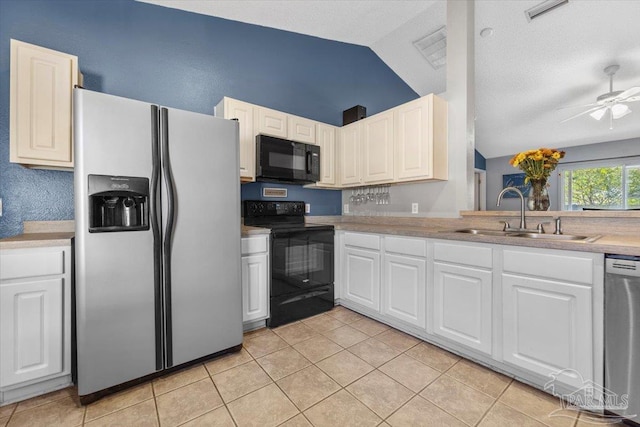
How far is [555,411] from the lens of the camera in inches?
55.2

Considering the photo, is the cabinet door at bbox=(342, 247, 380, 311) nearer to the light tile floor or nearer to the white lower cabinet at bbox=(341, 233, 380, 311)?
the white lower cabinet at bbox=(341, 233, 380, 311)

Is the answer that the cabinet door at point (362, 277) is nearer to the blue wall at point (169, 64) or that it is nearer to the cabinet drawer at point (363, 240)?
the cabinet drawer at point (363, 240)

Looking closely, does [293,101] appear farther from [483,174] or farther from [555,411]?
[483,174]

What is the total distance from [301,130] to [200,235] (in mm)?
1700

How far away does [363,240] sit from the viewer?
2.60 meters

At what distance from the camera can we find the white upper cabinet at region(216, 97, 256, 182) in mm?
2496

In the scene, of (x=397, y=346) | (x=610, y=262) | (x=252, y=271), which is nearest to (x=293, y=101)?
(x=252, y=271)

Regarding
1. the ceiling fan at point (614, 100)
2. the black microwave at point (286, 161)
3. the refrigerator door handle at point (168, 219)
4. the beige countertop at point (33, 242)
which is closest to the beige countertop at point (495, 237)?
the black microwave at point (286, 161)

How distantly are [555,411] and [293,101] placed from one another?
11.2 ft

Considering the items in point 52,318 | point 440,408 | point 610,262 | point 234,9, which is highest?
point 234,9

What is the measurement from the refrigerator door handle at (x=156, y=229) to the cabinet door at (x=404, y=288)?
5.72 ft

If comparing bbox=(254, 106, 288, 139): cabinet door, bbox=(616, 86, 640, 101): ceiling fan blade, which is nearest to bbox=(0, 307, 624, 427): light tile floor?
bbox=(254, 106, 288, 139): cabinet door

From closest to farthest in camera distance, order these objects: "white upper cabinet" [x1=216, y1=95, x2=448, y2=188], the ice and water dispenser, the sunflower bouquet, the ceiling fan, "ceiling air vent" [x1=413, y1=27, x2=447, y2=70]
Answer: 1. the ice and water dispenser
2. the sunflower bouquet
3. "white upper cabinet" [x1=216, y1=95, x2=448, y2=188]
4. "ceiling air vent" [x1=413, y1=27, x2=447, y2=70]
5. the ceiling fan

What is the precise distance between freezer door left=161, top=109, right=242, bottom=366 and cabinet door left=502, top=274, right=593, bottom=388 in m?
1.80
